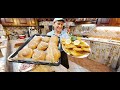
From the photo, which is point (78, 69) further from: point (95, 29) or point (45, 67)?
point (95, 29)

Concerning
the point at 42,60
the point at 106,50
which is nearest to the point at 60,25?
the point at 42,60

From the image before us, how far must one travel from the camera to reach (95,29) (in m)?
1.99

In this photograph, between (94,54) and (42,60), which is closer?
(42,60)

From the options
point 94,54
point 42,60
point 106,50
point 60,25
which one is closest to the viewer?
point 42,60

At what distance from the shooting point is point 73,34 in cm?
114

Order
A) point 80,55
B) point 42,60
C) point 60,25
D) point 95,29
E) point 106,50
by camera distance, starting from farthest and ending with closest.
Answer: point 95,29, point 106,50, point 60,25, point 80,55, point 42,60

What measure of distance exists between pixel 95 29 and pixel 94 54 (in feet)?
1.97

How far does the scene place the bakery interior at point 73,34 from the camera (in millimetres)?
523

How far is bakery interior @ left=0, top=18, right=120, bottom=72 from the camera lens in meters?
0.52

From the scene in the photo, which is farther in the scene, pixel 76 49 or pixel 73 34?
pixel 73 34
